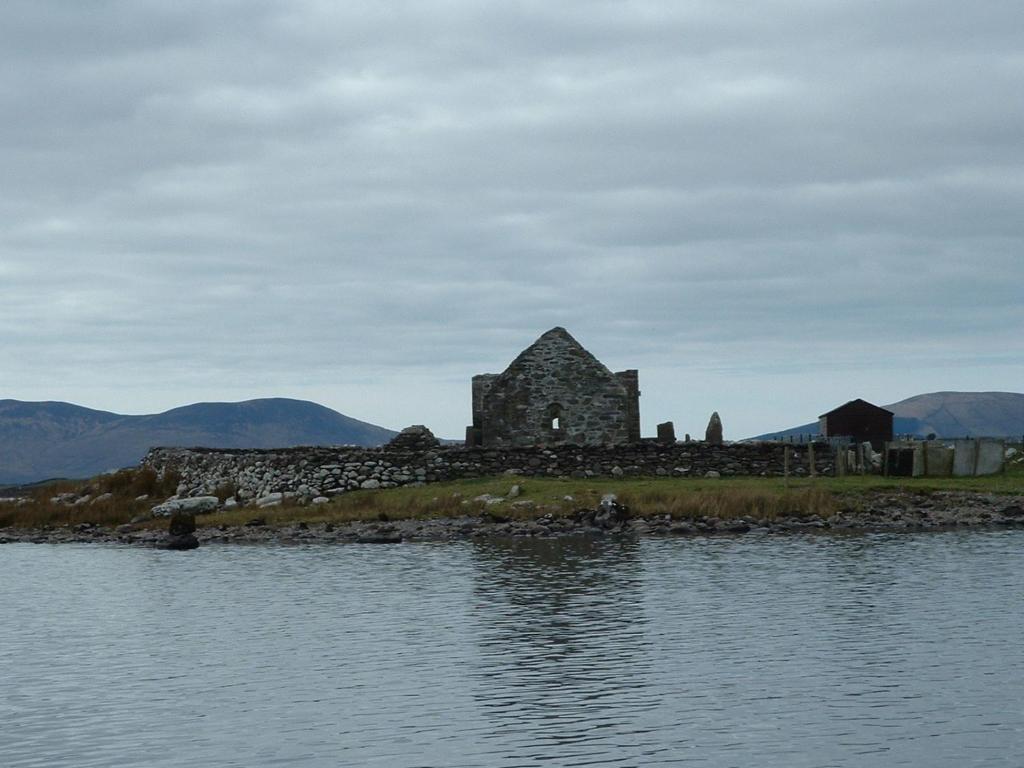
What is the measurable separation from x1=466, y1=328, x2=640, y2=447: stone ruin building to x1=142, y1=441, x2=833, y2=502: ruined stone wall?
525 cm

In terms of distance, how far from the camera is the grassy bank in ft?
134

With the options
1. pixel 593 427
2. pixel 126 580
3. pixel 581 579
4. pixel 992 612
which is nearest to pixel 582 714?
pixel 992 612

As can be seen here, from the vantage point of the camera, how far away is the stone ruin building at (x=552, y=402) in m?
52.4

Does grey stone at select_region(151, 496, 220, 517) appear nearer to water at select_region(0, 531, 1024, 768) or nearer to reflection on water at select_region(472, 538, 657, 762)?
water at select_region(0, 531, 1024, 768)

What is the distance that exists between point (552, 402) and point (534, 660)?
31500 millimetres

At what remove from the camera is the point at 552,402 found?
52469 millimetres

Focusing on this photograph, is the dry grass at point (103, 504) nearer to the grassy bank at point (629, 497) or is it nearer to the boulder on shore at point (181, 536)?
the grassy bank at point (629, 497)

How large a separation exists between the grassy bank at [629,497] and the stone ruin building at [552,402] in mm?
5903

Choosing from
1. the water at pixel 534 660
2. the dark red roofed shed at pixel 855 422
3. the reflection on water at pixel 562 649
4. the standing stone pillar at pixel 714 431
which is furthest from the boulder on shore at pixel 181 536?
the dark red roofed shed at pixel 855 422

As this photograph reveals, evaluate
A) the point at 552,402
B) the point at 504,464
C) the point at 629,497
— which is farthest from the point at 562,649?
the point at 552,402

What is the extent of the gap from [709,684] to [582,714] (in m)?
2.43

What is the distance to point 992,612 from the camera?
23922 mm

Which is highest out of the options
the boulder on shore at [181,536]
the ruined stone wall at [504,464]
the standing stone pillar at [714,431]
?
the standing stone pillar at [714,431]

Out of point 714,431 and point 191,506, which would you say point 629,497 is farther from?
point 191,506
